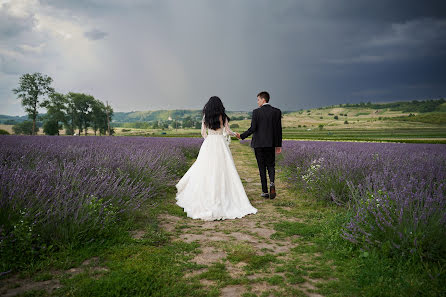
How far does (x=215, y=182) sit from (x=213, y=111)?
1637mm

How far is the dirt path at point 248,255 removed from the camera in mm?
2346

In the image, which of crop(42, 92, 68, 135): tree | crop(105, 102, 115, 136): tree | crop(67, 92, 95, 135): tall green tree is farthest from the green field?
crop(42, 92, 68, 135): tree

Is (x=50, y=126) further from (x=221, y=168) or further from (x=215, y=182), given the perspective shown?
(x=215, y=182)

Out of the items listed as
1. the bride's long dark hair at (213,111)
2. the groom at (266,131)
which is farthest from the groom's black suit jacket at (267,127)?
the bride's long dark hair at (213,111)

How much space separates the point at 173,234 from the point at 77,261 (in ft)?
4.63

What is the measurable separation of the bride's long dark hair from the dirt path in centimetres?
222

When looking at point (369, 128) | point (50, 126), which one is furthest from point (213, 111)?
point (50, 126)

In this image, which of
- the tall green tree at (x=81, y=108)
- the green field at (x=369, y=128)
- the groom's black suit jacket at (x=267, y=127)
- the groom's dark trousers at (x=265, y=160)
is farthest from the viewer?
the tall green tree at (x=81, y=108)

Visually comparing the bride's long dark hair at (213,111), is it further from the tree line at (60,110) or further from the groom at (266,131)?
the tree line at (60,110)

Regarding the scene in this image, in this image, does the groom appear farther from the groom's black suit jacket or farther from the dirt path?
the dirt path

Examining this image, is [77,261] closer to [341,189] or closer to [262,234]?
[262,234]

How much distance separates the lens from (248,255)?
9.75 feet

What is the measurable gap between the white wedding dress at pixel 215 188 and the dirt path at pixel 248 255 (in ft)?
0.89

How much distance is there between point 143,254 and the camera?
2898 mm
